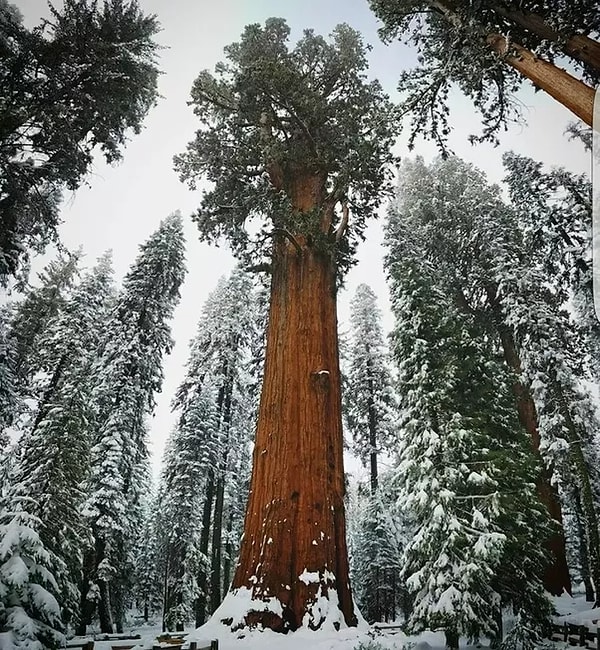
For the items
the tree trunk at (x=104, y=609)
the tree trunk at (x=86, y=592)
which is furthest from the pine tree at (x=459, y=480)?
the tree trunk at (x=104, y=609)

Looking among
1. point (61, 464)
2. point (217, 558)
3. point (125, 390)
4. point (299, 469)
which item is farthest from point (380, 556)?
point (299, 469)

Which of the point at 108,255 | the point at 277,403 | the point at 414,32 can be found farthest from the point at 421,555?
the point at 108,255

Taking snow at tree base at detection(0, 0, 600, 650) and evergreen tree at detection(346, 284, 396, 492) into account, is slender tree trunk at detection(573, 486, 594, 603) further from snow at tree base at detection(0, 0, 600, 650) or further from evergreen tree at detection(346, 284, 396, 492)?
evergreen tree at detection(346, 284, 396, 492)

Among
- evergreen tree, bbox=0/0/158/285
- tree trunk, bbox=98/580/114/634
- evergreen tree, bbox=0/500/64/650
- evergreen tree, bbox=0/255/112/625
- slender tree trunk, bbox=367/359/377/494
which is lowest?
tree trunk, bbox=98/580/114/634

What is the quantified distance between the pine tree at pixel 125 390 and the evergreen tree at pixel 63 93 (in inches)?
277

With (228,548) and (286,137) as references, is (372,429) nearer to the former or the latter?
(228,548)

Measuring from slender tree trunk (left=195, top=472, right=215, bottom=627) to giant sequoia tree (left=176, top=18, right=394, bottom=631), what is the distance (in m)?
14.3

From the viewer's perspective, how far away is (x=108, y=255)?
2303 cm

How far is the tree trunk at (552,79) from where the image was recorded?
5625 millimetres

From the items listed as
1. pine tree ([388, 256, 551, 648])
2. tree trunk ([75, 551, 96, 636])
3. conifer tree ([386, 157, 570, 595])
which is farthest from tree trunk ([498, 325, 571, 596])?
tree trunk ([75, 551, 96, 636])

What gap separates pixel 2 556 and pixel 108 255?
70.0 feet

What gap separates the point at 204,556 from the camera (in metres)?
19.1

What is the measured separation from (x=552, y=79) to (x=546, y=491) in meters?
12.4

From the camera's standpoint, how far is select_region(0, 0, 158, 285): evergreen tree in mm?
9836
